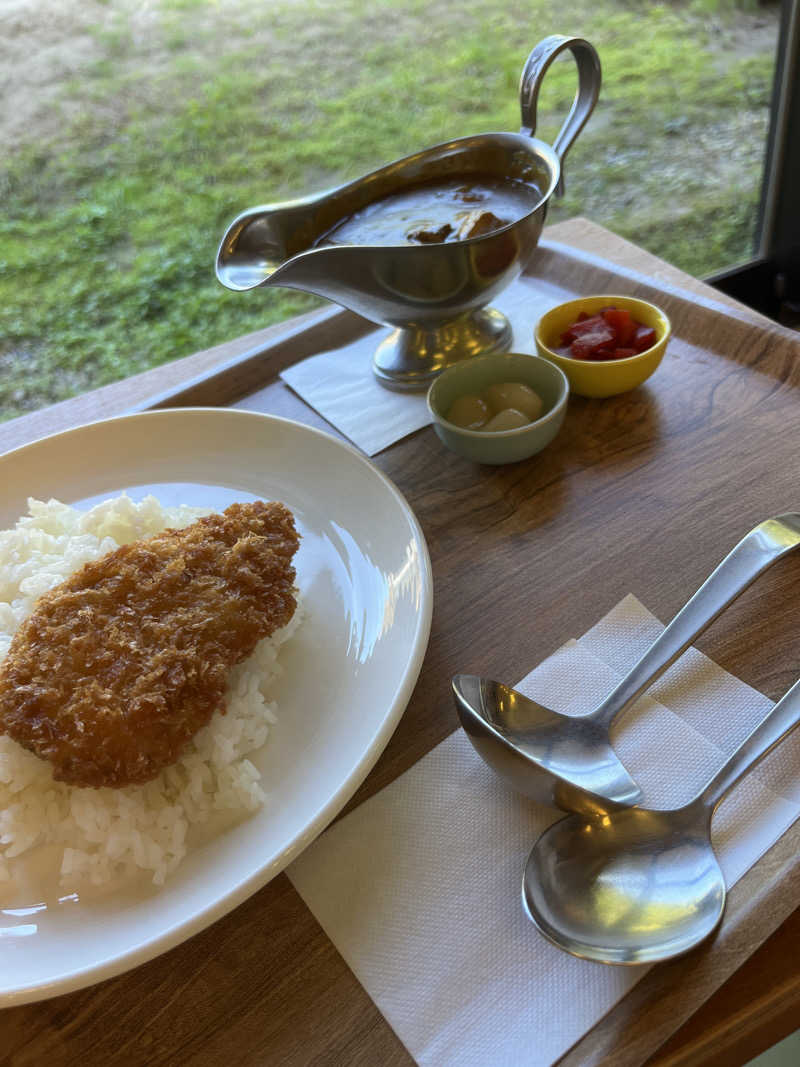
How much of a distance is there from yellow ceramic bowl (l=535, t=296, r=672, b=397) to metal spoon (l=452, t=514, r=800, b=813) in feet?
1.00

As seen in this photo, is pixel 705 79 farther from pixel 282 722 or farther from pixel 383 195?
pixel 282 722

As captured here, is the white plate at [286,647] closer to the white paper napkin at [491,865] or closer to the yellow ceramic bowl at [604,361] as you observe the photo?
the white paper napkin at [491,865]

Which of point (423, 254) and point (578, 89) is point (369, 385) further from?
point (578, 89)

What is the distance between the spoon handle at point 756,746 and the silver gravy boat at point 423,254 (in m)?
0.68

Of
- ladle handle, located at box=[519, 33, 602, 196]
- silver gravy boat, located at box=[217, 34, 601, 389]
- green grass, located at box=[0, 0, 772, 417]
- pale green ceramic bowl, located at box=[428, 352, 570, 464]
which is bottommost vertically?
green grass, located at box=[0, 0, 772, 417]

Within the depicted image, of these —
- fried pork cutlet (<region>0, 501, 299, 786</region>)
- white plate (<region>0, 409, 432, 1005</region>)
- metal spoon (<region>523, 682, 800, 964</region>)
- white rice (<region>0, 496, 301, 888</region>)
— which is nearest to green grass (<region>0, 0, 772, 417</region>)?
white plate (<region>0, 409, 432, 1005</region>)

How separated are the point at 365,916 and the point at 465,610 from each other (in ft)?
1.12

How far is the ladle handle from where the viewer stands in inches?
47.9

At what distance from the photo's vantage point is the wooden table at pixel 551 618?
23.8 inches

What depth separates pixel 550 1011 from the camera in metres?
0.60

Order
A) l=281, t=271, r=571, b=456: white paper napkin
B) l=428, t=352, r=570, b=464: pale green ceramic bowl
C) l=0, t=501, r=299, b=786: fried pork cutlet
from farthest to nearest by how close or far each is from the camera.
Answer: l=281, t=271, r=571, b=456: white paper napkin < l=428, t=352, r=570, b=464: pale green ceramic bowl < l=0, t=501, r=299, b=786: fried pork cutlet

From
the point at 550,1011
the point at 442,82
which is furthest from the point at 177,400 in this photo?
the point at 442,82

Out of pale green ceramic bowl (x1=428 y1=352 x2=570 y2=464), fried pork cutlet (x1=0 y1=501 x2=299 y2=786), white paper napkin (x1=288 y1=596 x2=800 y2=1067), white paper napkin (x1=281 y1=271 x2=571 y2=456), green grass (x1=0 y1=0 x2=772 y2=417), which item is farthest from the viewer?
green grass (x1=0 y1=0 x2=772 y2=417)

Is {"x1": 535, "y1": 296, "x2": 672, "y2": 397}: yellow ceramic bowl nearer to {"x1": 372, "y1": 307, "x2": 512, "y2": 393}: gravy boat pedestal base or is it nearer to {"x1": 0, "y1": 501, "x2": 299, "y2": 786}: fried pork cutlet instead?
{"x1": 372, "y1": 307, "x2": 512, "y2": 393}: gravy boat pedestal base
